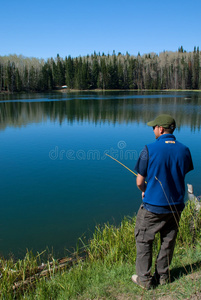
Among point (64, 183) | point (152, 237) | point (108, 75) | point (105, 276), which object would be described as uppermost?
point (108, 75)

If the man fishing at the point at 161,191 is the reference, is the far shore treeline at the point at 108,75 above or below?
above

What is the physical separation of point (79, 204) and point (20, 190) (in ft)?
7.79

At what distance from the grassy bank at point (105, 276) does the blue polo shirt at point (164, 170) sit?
86cm

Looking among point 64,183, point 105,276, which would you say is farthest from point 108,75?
point 105,276

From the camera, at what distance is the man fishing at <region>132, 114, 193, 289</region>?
295 cm

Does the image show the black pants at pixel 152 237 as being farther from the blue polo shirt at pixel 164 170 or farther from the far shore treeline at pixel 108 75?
the far shore treeline at pixel 108 75

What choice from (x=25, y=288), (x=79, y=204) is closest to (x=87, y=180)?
(x=79, y=204)

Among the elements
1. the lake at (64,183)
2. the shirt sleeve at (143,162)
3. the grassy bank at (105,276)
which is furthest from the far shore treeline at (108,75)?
the shirt sleeve at (143,162)

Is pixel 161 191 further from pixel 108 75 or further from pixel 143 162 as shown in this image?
pixel 108 75

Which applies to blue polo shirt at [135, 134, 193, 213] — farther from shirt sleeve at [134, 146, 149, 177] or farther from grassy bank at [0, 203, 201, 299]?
grassy bank at [0, 203, 201, 299]

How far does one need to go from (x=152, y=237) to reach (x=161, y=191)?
0.56m

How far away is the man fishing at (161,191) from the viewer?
9.66 feet

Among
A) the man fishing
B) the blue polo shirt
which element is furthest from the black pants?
the blue polo shirt

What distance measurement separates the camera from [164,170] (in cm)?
296
